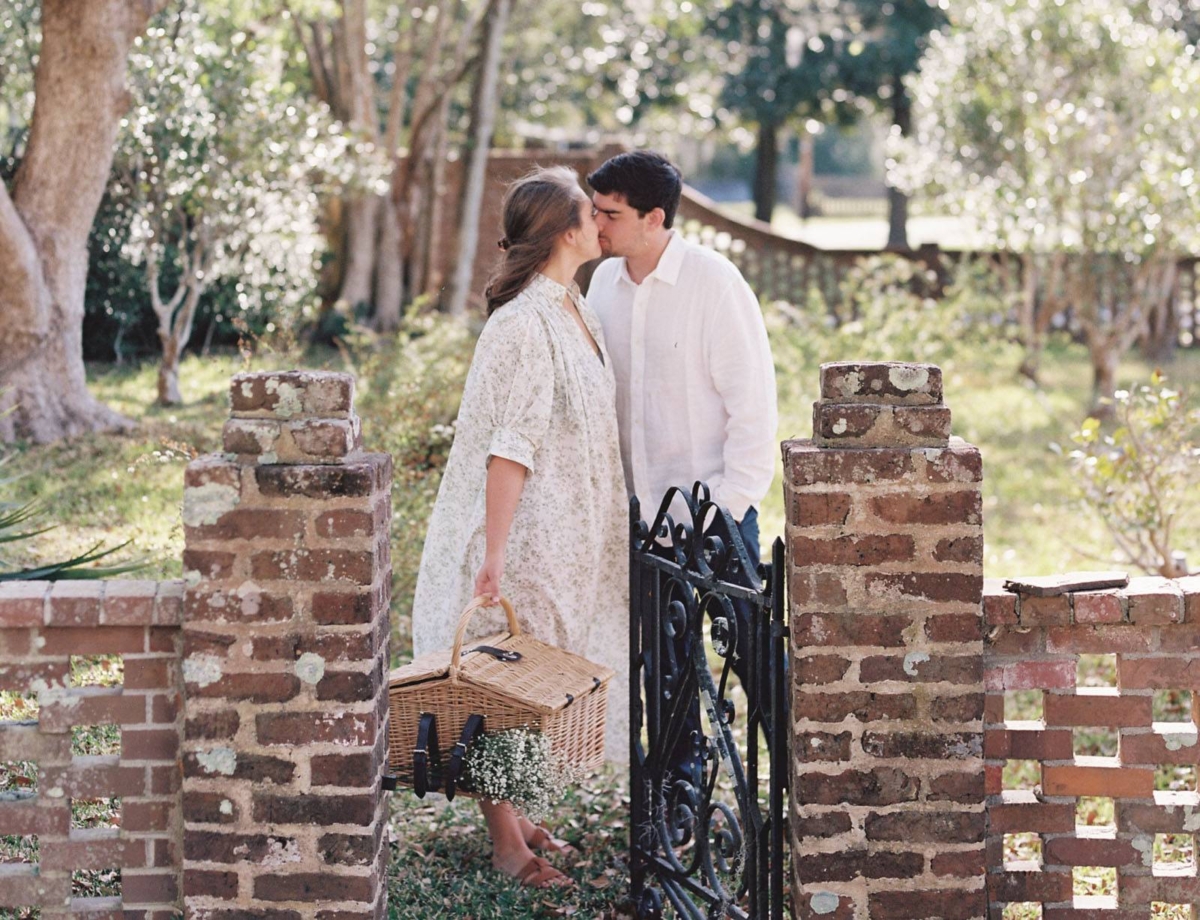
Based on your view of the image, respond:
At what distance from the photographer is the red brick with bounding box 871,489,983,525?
3207 millimetres

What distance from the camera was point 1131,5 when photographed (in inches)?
647

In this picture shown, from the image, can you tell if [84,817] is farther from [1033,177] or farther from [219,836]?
[1033,177]

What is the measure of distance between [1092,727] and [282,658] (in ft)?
6.13

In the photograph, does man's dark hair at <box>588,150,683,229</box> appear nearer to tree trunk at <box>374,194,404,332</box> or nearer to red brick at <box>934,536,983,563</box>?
red brick at <box>934,536,983,563</box>

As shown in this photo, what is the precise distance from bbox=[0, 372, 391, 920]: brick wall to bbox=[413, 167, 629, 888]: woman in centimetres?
75

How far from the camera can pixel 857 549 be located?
10.6 ft

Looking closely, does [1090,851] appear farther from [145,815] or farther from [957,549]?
[145,815]

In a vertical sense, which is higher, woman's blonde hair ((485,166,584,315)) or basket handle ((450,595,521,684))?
woman's blonde hair ((485,166,584,315))

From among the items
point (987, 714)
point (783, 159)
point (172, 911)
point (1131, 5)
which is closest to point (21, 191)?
point (172, 911)

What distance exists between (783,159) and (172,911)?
2415 inches

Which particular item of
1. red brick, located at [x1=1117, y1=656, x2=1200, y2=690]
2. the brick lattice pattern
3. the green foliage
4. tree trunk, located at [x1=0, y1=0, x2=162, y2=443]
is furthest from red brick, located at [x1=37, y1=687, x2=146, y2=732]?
tree trunk, located at [x1=0, y1=0, x2=162, y2=443]

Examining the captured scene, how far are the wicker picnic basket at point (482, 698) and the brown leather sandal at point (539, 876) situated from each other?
2.00 feet

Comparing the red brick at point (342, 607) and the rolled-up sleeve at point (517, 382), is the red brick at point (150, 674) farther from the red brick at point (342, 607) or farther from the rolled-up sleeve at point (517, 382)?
the rolled-up sleeve at point (517, 382)

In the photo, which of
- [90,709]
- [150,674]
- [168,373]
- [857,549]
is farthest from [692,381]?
[168,373]
